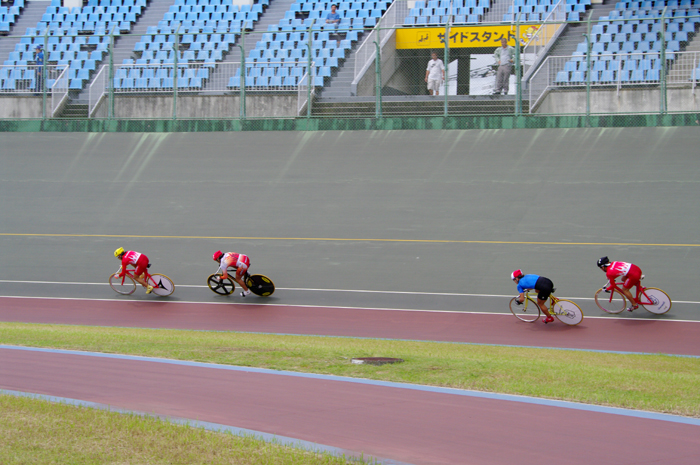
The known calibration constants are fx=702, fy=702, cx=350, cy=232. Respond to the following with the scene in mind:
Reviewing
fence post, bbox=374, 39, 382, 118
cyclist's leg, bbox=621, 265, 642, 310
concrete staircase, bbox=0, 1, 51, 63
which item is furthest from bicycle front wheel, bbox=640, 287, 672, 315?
concrete staircase, bbox=0, 1, 51, 63

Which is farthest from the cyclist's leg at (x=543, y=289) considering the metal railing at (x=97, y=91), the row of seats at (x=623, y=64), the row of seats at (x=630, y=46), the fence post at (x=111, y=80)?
the metal railing at (x=97, y=91)

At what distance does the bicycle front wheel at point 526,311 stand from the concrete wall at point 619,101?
799 cm

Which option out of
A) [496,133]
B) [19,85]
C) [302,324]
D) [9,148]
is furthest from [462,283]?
[19,85]

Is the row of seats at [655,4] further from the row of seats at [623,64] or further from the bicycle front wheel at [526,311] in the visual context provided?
the bicycle front wheel at [526,311]

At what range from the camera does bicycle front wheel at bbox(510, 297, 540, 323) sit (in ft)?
39.4

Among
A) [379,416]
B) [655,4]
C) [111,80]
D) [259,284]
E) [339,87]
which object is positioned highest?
[655,4]

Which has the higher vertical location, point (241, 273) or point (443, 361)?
point (241, 273)

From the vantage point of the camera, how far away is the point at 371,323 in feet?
39.7

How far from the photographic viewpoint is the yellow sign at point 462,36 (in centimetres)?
1906

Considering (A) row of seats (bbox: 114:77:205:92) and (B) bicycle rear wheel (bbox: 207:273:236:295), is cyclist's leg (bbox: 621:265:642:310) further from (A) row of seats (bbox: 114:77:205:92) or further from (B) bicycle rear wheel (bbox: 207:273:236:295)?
(A) row of seats (bbox: 114:77:205:92)

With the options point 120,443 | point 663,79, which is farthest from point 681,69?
point 120,443

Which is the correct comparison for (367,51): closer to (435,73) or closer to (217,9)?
(435,73)

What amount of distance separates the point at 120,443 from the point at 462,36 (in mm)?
17936

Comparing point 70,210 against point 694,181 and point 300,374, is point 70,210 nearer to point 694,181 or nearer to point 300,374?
point 300,374
